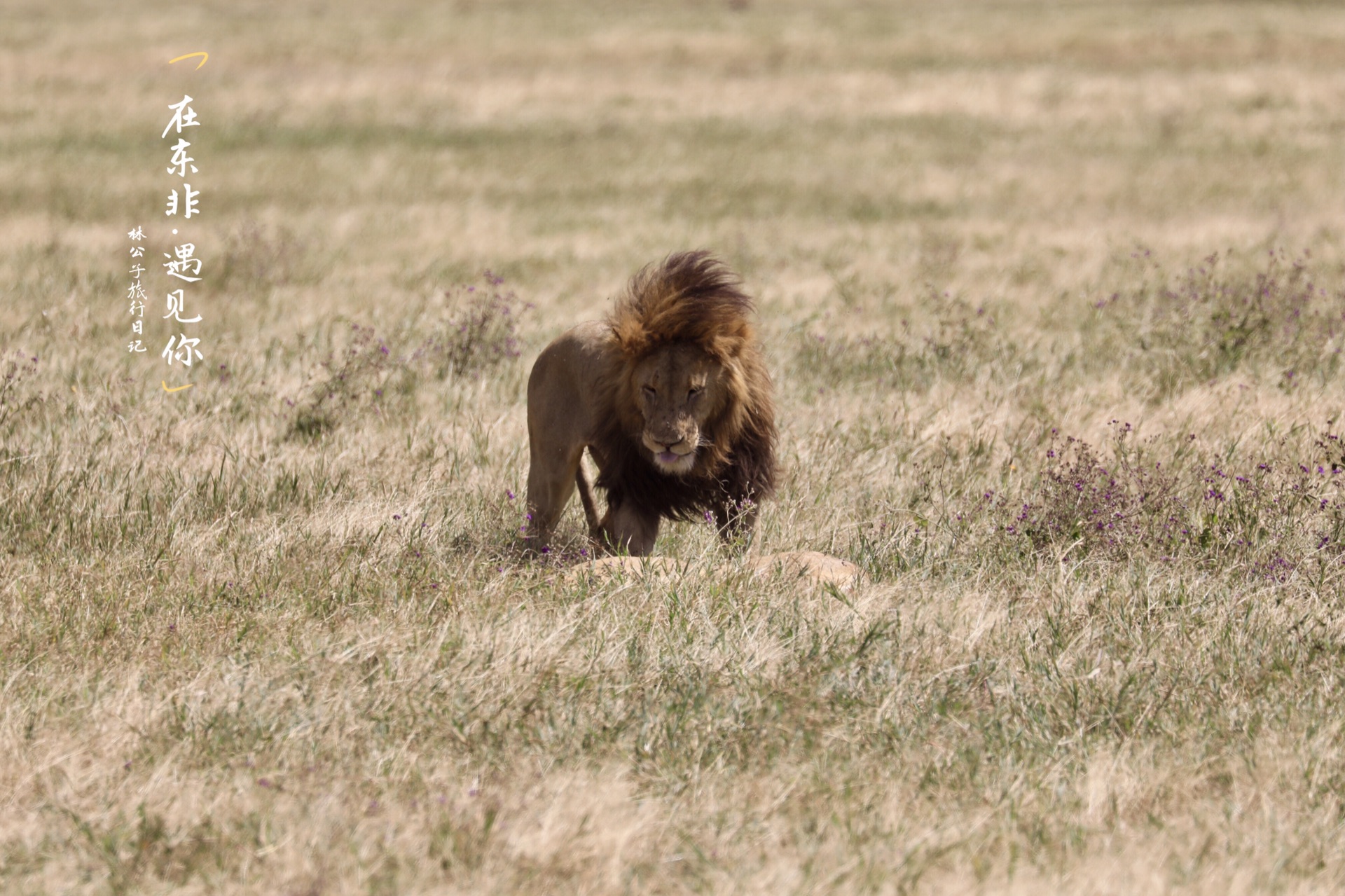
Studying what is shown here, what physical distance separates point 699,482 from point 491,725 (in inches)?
74.8

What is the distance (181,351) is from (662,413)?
514 cm

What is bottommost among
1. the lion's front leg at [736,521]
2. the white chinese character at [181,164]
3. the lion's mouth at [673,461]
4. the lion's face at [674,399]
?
the lion's front leg at [736,521]

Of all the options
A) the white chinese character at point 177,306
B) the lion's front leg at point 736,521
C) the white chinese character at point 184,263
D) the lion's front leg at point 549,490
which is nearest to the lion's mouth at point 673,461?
the lion's front leg at point 736,521

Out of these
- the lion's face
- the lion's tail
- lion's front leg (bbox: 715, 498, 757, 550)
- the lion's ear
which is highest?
the lion's ear

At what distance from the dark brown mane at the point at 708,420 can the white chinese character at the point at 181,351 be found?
4161mm

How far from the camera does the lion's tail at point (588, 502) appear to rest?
6.49m

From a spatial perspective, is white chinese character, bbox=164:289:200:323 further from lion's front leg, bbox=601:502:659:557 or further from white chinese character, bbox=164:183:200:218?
lion's front leg, bbox=601:502:659:557

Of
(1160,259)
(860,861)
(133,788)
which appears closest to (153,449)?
(133,788)

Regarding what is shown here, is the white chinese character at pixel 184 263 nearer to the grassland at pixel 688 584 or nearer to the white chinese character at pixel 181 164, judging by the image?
the grassland at pixel 688 584

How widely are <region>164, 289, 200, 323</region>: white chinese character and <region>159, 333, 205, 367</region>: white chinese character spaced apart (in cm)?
23

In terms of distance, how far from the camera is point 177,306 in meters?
11.0

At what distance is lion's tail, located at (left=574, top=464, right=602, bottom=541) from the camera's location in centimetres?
649

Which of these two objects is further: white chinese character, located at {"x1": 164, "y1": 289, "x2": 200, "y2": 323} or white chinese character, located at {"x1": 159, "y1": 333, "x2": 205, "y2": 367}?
white chinese character, located at {"x1": 164, "y1": 289, "x2": 200, "y2": 323}

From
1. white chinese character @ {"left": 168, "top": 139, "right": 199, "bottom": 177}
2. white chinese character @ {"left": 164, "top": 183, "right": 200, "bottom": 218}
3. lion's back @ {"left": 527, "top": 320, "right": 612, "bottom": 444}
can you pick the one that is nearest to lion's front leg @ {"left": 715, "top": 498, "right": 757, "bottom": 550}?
lion's back @ {"left": 527, "top": 320, "right": 612, "bottom": 444}
